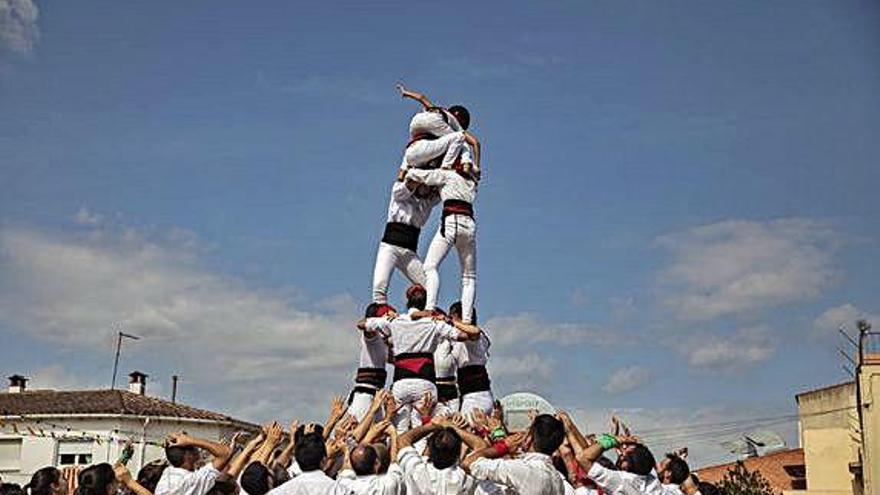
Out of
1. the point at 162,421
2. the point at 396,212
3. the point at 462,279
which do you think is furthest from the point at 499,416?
the point at 162,421

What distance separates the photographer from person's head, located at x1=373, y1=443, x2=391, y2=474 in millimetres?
8992

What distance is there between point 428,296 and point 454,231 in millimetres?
1006

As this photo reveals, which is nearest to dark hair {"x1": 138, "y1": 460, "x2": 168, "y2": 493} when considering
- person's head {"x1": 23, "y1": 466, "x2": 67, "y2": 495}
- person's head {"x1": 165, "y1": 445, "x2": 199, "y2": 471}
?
person's head {"x1": 165, "y1": 445, "x2": 199, "y2": 471}

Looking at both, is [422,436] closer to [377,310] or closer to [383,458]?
[383,458]

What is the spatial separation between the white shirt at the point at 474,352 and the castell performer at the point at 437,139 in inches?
101

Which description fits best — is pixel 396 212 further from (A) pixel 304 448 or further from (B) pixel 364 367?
(A) pixel 304 448

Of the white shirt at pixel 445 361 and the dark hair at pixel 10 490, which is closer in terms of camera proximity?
the dark hair at pixel 10 490

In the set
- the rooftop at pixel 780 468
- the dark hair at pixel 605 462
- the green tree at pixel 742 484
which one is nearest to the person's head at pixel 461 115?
the dark hair at pixel 605 462

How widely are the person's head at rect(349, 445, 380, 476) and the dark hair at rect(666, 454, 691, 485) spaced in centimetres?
378

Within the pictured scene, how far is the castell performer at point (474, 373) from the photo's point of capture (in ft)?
50.3

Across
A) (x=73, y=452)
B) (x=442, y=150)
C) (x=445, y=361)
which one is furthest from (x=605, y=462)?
(x=73, y=452)

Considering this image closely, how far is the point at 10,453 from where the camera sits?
1805 inches

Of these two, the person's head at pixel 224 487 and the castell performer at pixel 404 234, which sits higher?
the castell performer at pixel 404 234

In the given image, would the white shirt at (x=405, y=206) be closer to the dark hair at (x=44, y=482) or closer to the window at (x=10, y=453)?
the dark hair at (x=44, y=482)
